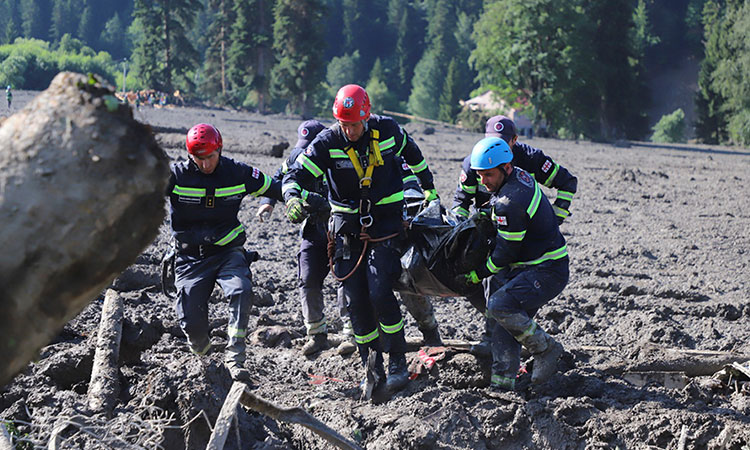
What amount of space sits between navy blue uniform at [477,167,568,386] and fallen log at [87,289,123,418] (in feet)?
8.54

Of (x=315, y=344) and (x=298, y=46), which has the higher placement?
(x=298, y=46)

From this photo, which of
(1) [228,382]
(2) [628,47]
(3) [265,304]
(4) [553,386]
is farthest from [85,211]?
(2) [628,47]

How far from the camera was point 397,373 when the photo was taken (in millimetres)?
6039

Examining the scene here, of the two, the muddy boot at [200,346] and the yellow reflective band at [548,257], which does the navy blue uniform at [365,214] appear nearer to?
the yellow reflective band at [548,257]

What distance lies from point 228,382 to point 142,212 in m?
2.40

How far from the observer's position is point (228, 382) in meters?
4.97

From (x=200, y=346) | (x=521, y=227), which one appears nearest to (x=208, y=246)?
(x=200, y=346)

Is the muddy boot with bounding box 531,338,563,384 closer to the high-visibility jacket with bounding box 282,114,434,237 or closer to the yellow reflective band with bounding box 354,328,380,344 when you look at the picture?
the yellow reflective band with bounding box 354,328,380,344

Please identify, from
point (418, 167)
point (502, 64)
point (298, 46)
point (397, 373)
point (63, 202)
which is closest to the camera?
point (63, 202)

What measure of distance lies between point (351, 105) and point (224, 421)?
2773mm

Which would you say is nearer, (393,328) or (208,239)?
(393,328)

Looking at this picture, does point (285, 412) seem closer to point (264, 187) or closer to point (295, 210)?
point (295, 210)

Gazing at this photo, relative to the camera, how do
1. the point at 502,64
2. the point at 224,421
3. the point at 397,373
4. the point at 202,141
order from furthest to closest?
1. the point at 502,64
2. the point at 202,141
3. the point at 397,373
4. the point at 224,421

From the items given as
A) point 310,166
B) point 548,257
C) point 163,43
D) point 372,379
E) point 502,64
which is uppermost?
point 163,43
